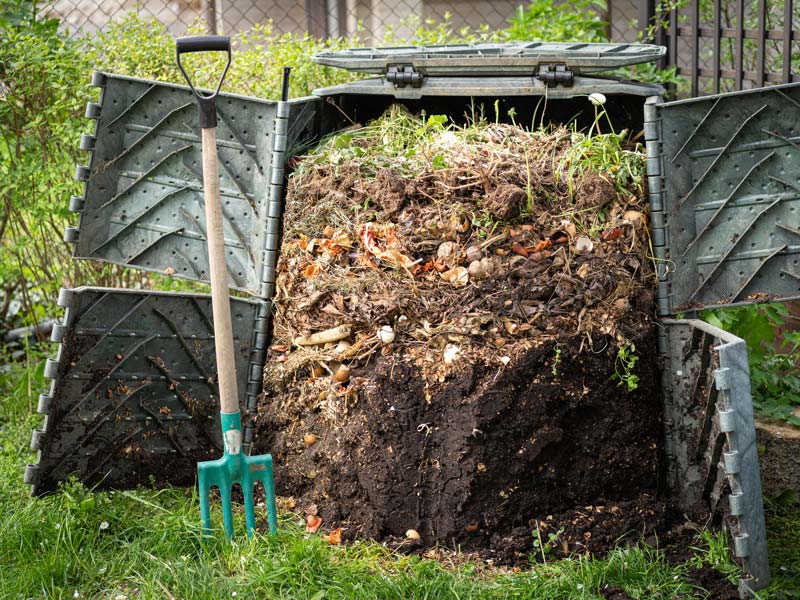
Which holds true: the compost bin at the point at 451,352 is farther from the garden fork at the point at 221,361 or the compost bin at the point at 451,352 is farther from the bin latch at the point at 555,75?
the garden fork at the point at 221,361

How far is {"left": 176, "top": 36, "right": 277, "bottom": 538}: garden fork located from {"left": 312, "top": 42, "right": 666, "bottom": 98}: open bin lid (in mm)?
695

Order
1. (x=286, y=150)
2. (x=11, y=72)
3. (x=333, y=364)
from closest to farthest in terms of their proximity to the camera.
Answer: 1. (x=333, y=364)
2. (x=286, y=150)
3. (x=11, y=72)

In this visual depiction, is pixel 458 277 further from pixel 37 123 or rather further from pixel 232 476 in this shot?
pixel 37 123

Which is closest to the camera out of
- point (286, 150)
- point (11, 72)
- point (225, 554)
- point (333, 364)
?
point (225, 554)

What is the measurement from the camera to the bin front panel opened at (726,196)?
131 inches

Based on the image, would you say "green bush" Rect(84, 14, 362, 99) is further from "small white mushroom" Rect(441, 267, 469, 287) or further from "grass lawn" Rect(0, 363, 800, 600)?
"grass lawn" Rect(0, 363, 800, 600)

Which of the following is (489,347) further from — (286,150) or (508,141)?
(286,150)

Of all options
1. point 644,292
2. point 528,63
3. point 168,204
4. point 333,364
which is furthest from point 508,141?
point 168,204

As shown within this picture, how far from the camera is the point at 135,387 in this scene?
3.68 meters

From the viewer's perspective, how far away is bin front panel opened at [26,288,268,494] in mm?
3594

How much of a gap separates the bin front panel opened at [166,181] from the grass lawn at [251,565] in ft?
3.23

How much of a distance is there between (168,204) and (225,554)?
1440 millimetres

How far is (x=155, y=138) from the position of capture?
3.88 m

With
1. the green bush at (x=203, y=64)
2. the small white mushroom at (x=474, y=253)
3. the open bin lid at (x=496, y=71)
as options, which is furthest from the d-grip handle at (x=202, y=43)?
the green bush at (x=203, y=64)
